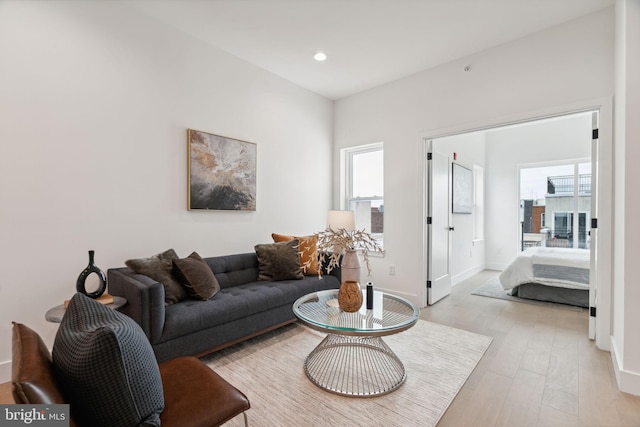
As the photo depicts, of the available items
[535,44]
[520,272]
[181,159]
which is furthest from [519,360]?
[181,159]

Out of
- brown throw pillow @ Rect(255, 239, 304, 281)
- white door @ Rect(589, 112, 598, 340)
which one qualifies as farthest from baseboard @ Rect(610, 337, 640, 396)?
brown throw pillow @ Rect(255, 239, 304, 281)

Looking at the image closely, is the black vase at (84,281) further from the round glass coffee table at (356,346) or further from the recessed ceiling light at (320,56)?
the recessed ceiling light at (320,56)

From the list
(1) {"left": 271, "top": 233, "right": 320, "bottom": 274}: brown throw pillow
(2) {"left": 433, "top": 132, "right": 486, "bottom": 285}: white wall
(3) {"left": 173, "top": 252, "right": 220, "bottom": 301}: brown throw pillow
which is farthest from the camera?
(2) {"left": 433, "top": 132, "right": 486, "bottom": 285}: white wall

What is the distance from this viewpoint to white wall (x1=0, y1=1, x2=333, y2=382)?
2141mm

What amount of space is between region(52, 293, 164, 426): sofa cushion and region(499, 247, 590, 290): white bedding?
→ 452cm

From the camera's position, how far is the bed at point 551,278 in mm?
3773

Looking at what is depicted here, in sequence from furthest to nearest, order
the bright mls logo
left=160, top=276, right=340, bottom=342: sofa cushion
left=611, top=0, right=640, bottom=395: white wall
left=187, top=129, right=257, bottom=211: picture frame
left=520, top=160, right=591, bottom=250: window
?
left=520, top=160, right=591, bottom=250: window, left=187, top=129, right=257, bottom=211: picture frame, left=160, top=276, right=340, bottom=342: sofa cushion, left=611, top=0, right=640, bottom=395: white wall, the bright mls logo

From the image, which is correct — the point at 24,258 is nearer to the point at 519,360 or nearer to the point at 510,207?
the point at 519,360

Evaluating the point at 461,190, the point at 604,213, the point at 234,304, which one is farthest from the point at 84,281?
the point at 461,190

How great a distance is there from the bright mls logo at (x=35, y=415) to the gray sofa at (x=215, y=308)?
3.90 ft

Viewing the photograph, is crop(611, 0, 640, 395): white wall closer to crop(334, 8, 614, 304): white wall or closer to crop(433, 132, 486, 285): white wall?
crop(334, 8, 614, 304): white wall

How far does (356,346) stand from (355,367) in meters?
0.17

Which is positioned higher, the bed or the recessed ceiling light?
the recessed ceiling light

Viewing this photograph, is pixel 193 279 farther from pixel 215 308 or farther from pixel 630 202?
pixel 630 202
